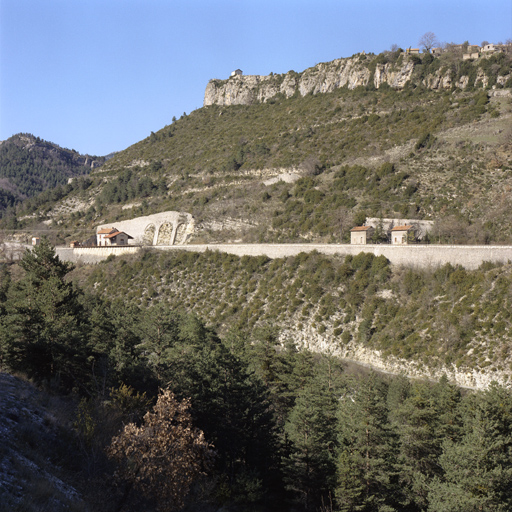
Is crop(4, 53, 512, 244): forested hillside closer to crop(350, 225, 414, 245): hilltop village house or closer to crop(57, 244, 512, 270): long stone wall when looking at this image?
crop(350, 225, 414, 245): hilltop village house

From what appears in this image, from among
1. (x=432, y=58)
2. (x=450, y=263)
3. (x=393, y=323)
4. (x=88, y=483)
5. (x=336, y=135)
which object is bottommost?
(x=88, y=483)

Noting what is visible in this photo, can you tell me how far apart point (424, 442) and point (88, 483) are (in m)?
12.4

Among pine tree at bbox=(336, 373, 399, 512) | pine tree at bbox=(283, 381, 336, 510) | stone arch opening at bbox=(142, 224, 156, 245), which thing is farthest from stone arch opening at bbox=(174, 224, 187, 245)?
pine tree at bbox=(336, 373, 399, 512)

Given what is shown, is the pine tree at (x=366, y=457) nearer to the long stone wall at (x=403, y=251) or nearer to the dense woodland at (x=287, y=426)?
the dense woodland at (x=287, y=426)

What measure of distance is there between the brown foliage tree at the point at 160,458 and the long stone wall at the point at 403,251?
24.4 m

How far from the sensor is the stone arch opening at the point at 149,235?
59.0 m

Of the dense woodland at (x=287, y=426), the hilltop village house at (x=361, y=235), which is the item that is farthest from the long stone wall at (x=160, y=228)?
the dense woodland at (x=287, y=426)

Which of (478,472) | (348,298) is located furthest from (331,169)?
(478,472)

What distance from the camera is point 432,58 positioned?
222 ft

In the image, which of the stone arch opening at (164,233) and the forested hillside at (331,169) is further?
the stone arch opening at (164,233)

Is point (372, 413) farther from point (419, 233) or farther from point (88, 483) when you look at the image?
point (419, 233)

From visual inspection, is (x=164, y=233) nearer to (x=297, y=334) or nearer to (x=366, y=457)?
(x=297, y=334)

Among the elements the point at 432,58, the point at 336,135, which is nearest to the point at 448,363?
the point at 336,135

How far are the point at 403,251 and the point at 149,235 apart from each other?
111 ft
